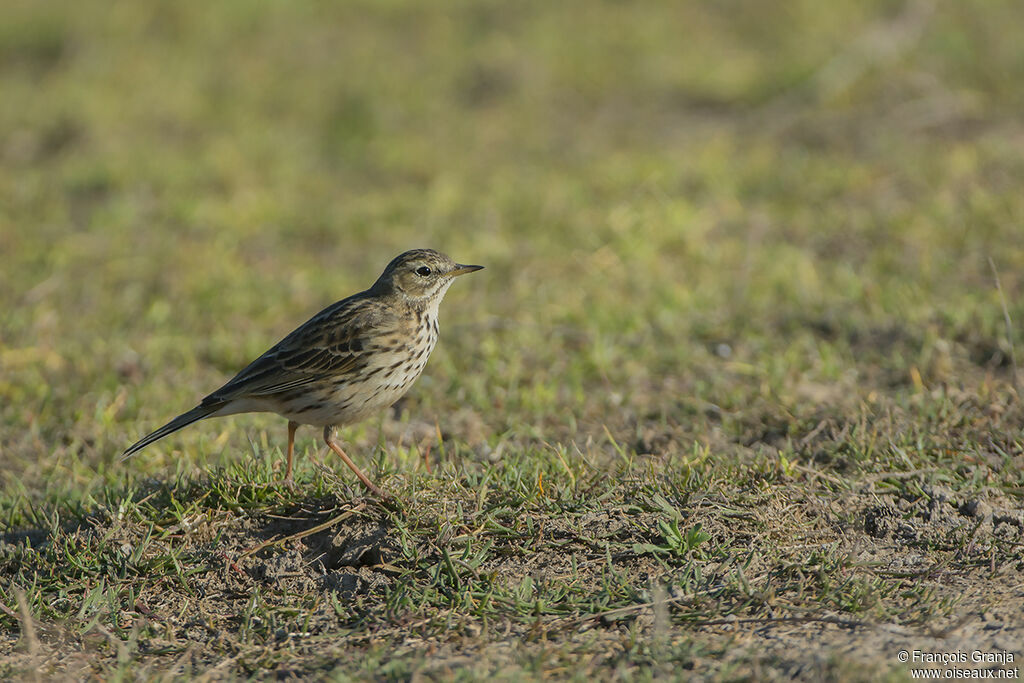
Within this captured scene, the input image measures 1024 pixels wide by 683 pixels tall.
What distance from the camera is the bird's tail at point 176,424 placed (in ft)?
16.7

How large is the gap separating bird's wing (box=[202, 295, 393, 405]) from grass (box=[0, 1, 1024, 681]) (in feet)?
0.94

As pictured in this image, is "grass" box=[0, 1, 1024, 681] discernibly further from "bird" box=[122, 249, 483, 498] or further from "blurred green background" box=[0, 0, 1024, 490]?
"bird" box=[122, 249, 483, 498]

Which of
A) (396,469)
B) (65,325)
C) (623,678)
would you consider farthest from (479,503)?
(65,325)

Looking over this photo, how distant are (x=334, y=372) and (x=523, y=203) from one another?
167 inches

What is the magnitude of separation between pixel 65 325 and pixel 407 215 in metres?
2.61

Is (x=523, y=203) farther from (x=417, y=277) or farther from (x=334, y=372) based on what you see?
(x=334, y=372)

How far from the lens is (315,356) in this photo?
516 centimetres

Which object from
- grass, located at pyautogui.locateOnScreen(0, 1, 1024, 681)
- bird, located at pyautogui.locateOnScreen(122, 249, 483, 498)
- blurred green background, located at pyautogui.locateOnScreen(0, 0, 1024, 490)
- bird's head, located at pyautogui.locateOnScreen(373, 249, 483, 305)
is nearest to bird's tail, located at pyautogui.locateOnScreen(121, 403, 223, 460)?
bird, located at pyautogui.locateOnScreen(122, 249, 483, 498)

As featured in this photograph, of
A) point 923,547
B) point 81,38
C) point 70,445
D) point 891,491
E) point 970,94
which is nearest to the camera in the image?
point 923,547

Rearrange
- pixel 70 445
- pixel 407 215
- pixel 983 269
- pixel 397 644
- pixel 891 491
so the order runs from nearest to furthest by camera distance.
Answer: pixel 397 644 < pixel 891 491 < pixel 70 445 < pixel 983 269 < pixel 407 215

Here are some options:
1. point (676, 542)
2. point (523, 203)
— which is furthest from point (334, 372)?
point (523, 203)

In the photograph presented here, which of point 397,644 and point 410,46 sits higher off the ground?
point 410,46

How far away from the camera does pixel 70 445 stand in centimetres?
611

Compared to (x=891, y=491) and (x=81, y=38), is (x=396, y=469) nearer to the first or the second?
(x=891, y=491)
